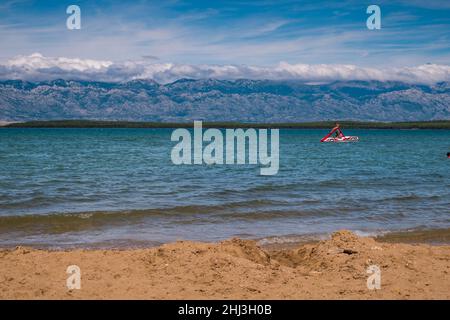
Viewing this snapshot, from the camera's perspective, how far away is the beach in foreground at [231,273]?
945 centimetres

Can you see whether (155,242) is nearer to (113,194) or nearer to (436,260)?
A: (436,260)

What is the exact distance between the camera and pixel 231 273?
10461 millimetres

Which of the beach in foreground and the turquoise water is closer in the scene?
the beach in foreground

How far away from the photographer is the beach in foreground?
945 cm

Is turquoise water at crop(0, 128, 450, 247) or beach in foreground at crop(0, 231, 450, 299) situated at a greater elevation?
beach in foreground at crop(0, 231, 450, 299)

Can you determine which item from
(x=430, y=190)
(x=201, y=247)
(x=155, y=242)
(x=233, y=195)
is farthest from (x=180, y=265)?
(x=430, y=190)

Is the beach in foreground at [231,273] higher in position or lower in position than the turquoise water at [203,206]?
higher

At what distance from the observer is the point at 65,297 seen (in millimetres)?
9125

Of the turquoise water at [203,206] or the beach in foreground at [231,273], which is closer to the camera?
the beach in foreground at [231,273]

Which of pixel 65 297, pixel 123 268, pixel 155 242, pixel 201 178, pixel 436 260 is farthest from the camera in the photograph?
pixel 201 178

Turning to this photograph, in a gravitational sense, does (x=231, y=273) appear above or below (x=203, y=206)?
above

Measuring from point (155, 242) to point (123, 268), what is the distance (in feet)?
18.5

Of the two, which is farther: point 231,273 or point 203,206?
point 203,206
